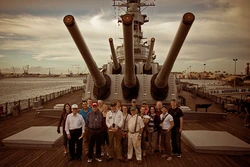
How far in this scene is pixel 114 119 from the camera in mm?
3873

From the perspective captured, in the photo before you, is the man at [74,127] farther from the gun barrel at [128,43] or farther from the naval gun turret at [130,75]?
the gun barrel at [128,43]

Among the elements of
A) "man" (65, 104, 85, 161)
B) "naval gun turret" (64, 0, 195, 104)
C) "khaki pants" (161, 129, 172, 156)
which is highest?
"naval gun turret" (64, 0, 195, 104)

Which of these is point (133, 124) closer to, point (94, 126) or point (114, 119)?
Result: point (114, 119)

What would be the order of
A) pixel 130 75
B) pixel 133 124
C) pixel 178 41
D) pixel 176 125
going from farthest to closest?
A: pixel 130 75
pixel 176 125
pixel 178 41
pixel 133 124

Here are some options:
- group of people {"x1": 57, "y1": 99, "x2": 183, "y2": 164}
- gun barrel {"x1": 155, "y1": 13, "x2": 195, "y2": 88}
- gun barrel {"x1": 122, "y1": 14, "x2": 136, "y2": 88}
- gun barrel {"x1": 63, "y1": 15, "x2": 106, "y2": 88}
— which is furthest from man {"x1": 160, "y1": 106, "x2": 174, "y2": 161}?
gun barrel {"x1": 63, "y1": 15, "x2": 106, "y2": 88}

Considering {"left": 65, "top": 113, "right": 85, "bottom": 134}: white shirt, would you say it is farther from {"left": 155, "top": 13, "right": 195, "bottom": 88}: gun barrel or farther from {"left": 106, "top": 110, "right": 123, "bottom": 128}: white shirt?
{"left": 155, "top": 13, "right": 195, "bottom": 88}: gun barrel

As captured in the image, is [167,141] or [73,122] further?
[167,141]

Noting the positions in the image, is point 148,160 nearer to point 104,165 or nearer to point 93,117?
point 104,165

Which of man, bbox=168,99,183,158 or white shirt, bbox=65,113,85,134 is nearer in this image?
white shirt, bbox=65,113,85,134

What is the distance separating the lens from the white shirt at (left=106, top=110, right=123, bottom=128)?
3.84 meters

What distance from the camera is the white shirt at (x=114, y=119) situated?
384cm

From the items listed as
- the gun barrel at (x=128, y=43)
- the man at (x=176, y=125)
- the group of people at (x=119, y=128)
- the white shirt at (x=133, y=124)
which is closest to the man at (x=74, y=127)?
the group of people at (x=119, y=128)

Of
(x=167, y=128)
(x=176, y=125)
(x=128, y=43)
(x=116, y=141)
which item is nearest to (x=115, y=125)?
(x=116, y=141)

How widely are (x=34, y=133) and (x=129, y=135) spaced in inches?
113
